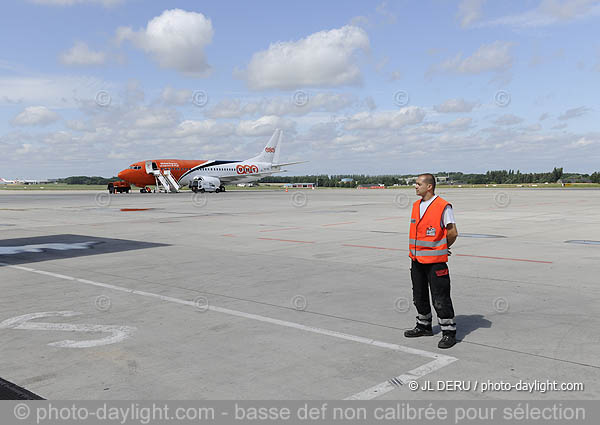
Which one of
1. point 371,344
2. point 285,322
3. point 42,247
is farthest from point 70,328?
point 42,247

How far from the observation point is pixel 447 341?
617 cm

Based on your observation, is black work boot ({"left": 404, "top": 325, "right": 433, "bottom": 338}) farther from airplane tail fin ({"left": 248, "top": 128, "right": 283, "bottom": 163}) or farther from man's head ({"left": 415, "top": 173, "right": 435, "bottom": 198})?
airplane tail fin ({"left": 248, "top": 128, "right": 283, "bottom": 163})

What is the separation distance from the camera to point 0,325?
7.18m

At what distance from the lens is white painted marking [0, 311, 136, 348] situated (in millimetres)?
6352

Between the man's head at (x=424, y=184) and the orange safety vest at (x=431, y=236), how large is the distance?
0.17 m

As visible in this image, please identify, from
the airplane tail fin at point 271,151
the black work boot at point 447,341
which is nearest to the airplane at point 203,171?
the airplane tail fin at point 271,151

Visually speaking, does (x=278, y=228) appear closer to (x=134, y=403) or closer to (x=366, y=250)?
(x=366, y=250)

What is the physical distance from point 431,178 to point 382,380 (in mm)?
2720

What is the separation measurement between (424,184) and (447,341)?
6.28 ft

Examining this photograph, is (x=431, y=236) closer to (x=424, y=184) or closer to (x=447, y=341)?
(x=424, y=184)

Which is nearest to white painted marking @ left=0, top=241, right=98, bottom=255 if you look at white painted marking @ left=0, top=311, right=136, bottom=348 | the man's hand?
white painted marking @ left=0, top=311, right=136, bottom=348

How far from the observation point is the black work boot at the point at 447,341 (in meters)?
6.11

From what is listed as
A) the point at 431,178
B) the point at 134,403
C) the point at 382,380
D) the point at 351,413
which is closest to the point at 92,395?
the point at 134,403

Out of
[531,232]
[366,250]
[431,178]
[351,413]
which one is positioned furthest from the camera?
[531,232]
